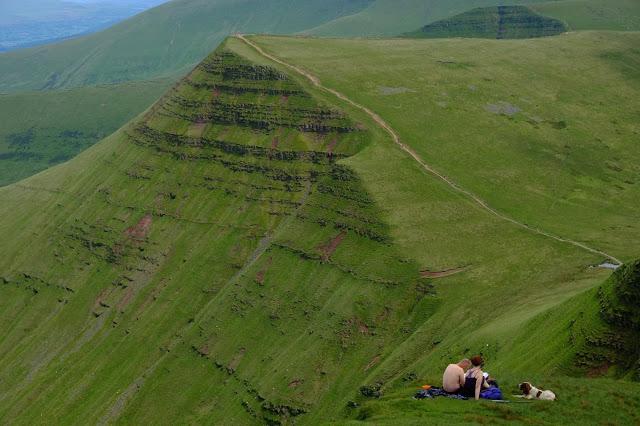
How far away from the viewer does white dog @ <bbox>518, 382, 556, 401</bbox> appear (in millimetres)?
43475

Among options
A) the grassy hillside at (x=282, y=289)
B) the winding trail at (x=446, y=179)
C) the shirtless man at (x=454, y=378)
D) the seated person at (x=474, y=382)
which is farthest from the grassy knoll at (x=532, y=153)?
the shirtless man at (x=454, y=378)

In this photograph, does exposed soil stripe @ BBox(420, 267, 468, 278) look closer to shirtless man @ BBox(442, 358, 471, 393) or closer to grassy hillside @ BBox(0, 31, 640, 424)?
grassy hillside @ BBox(0, 31, 640, 424)

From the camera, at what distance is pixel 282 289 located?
140875mm

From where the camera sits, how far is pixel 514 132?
18088 centimetres

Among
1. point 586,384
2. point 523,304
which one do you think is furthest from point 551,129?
point 586,384

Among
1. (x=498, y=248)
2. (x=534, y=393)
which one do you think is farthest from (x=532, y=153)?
(x=534, y=393)

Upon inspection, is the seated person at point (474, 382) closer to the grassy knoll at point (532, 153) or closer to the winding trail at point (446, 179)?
the winding trail at point (446, 179)

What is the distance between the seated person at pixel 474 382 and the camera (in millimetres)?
42906

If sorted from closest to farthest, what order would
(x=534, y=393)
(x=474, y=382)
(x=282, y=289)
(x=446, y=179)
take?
(x=474, y=382)
(x=534, y=393)
(x=282, y=289)
(x=446, y=179)

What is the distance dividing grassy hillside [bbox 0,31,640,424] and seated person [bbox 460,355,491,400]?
284 inches

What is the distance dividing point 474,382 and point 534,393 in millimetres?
4588

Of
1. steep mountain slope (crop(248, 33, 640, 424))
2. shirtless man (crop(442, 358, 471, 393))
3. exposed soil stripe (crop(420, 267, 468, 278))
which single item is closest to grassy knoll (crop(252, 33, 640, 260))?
steep mountain slope (crop(248, 33, 640, 424))

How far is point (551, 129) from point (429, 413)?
526 ft

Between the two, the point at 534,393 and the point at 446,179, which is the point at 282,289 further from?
the point at 534,393
